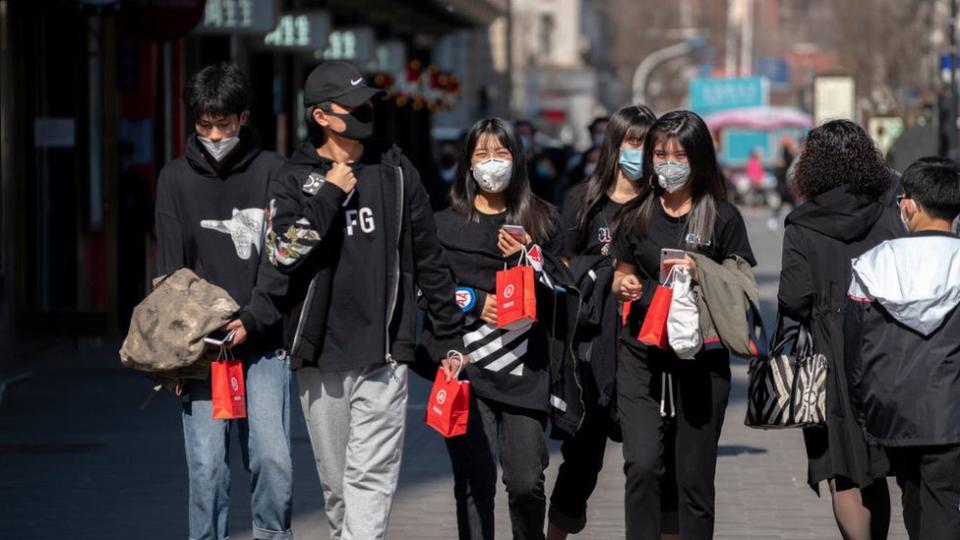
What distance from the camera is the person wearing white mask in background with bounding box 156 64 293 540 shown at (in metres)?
6.89

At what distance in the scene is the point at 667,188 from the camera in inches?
279

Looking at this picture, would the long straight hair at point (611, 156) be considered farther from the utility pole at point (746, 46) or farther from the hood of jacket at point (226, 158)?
the utility pole at point (746, 46)

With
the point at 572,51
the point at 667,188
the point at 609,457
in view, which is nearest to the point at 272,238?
the point at 667,188

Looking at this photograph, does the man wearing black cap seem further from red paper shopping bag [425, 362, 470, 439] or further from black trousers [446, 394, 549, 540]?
black trousers [446, 394, 549, 540]

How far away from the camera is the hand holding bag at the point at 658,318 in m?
6.86

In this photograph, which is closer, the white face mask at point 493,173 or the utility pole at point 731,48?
the white face mask at point 493,173

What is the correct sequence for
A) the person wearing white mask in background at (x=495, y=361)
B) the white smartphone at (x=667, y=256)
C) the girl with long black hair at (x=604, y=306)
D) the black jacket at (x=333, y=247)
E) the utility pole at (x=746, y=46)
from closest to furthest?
the black jacket at (x=333, y=247) → the white smartphone at (x=667, y=256) → the person wearing white mask in background at (x=495, y=361) → the girl with long black hair at (x=604, y=306) → the utility pole at (x=746, y=46)

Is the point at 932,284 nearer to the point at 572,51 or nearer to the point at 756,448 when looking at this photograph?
the point at 756,448

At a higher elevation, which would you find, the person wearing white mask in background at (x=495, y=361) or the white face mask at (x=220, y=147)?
the white face mask at (x=220, y=147)

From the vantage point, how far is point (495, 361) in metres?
7.11

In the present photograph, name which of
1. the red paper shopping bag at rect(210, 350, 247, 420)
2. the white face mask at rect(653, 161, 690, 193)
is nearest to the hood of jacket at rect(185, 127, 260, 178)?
the red paper shopping bag at rect(210, 350, 247, 420)

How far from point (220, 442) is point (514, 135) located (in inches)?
59.1

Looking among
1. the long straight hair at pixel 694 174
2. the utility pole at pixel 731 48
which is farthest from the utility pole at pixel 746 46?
the long straight hair at pixel 694 174

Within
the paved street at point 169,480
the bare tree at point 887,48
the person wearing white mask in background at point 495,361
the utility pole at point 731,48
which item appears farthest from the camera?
the utility pole at point 731,48
